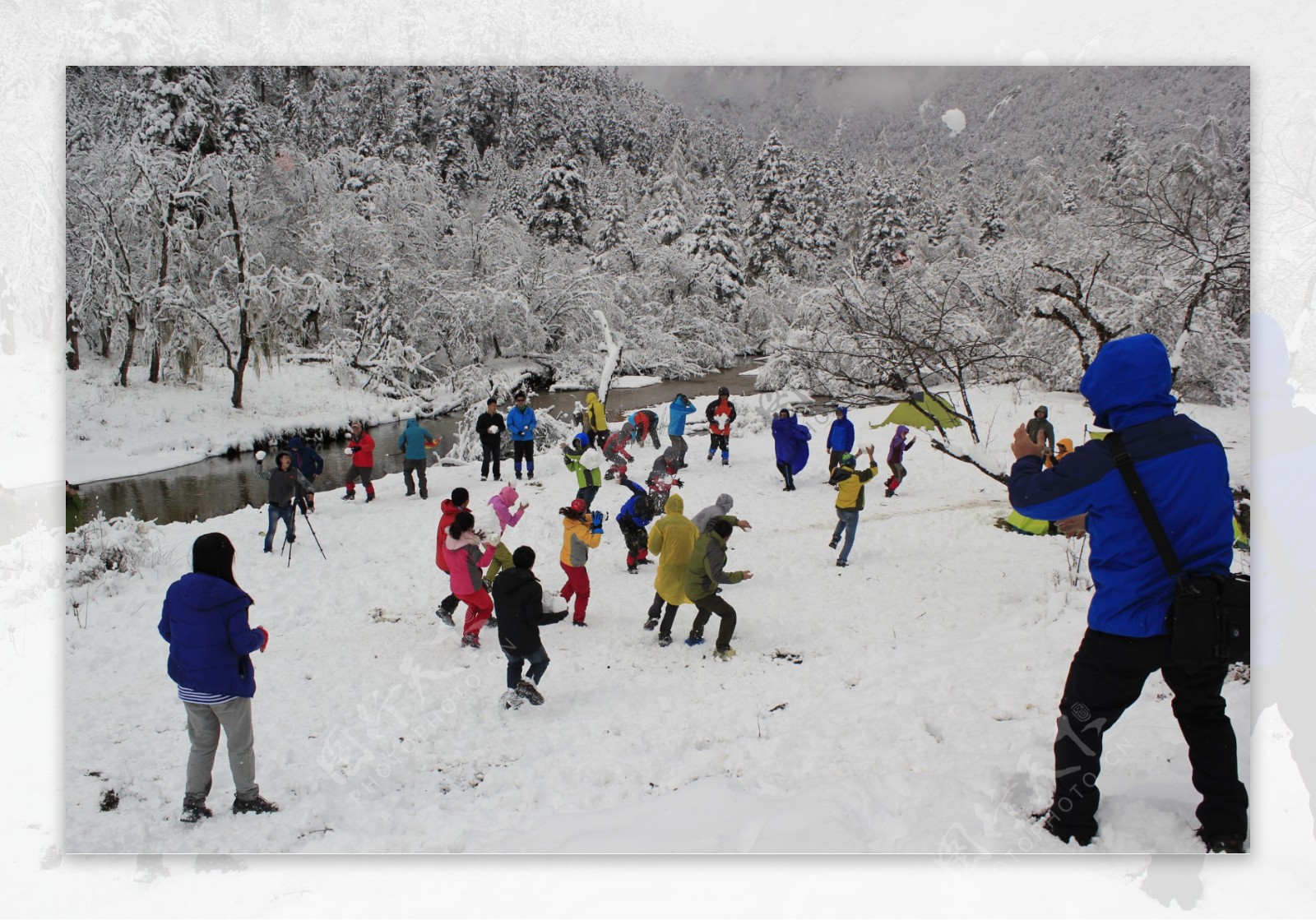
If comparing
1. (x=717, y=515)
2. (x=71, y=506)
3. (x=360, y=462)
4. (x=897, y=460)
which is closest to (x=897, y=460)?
(x=897, y=460)

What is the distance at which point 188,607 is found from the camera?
2.88m

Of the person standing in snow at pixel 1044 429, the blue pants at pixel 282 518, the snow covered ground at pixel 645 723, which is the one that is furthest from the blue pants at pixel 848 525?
the blue pants at pixel 282 518

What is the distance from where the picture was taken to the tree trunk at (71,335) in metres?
4.12

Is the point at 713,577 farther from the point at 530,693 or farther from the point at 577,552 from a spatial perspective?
the point at 530,693

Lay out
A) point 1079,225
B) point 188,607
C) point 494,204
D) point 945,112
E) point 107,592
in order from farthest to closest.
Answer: point 494,204
point 1079,225
point 107,592
point 945,112
point 188,607

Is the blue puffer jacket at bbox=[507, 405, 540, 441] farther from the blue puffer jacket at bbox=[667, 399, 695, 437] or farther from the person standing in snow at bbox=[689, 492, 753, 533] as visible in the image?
the person standing in snow at bbox=[689, 492, 753, 533]

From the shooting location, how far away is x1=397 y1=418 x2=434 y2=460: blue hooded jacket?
9680mm

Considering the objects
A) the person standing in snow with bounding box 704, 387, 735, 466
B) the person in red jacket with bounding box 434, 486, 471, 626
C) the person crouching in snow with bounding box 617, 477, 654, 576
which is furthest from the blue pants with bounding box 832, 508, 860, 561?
the person standing in snow with bounding box 704, 387, 735, 466

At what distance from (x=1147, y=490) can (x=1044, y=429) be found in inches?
46.5

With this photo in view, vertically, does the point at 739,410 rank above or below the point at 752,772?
above

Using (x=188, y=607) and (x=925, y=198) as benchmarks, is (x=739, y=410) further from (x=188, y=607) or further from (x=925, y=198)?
(x=188, y=607)

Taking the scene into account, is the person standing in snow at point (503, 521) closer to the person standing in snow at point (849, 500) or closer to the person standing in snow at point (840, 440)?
the person standing in snow at point (849, 500)

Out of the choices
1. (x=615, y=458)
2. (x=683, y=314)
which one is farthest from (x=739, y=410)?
(x=683, y=314)

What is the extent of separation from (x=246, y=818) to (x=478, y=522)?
2.63 metres
